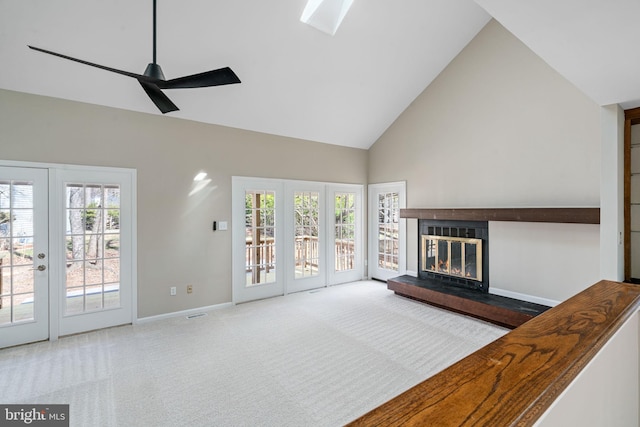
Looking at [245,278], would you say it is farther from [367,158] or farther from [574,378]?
[574,378]

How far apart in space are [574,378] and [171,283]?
14.7 feet

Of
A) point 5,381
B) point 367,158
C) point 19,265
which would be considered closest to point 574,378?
point 5,381

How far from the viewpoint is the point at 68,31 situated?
2.95 metres

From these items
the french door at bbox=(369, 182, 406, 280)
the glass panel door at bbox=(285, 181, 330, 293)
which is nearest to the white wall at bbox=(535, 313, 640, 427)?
the french door at bbox=(369, 182, 406, 280)

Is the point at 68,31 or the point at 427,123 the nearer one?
the point at 68,31

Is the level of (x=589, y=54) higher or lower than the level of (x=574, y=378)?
higher

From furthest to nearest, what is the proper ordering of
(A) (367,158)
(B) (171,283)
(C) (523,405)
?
(A) (367,158) → (B) (171,283) → (C) (523,405)

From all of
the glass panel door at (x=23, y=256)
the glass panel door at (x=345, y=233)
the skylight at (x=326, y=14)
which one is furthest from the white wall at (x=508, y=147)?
the glass panel door at (x=23, y=256)

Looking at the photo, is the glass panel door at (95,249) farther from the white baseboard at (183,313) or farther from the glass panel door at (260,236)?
the glass panel door at (260,236)

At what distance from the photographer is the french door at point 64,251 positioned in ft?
10.9

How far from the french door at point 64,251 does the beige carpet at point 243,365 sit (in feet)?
0.88

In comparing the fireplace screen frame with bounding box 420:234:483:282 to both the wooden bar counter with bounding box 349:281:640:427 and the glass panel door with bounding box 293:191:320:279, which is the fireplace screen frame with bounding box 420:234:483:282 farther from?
the wooden bar counter with bounding box 349:281:640:427

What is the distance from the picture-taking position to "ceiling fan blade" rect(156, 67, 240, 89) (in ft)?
7.70

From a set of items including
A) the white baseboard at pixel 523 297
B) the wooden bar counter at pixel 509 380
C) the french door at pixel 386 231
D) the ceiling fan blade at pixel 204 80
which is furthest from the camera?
the french door at pixel 386 231
